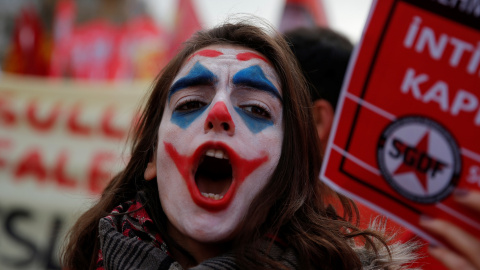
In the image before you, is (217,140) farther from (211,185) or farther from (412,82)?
(412,82)

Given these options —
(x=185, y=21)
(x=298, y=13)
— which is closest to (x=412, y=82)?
(x=298, y=13)

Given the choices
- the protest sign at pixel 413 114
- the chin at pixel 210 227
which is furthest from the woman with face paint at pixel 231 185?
the protest sign at pixel 413 114

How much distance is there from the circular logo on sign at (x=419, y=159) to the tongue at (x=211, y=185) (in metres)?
0.60

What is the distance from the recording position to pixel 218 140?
156 cm

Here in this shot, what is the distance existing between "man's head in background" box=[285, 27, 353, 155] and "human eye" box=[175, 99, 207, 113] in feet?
2.72

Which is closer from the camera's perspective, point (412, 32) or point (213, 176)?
point (412, 32)

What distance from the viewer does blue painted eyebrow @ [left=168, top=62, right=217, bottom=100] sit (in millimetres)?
1691

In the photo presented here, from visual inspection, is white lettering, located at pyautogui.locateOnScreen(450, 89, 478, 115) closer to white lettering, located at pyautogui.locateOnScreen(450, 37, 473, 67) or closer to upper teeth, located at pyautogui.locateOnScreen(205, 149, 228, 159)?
white lettering, located at pyautogui.locateOnScreen(450, 37, 473, 67)

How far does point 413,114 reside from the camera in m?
1.21

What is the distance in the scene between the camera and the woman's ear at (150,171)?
179 cm

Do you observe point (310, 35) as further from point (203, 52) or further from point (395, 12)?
point (395, 12)

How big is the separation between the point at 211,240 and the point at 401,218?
0.55 m

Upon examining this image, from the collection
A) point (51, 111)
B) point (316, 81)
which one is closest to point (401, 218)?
point (316, 81)

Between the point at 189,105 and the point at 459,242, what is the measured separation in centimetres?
92
